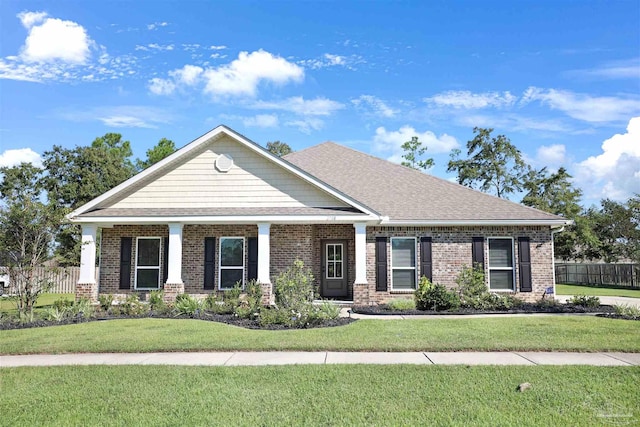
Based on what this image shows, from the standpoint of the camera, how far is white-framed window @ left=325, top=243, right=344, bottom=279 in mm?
16906

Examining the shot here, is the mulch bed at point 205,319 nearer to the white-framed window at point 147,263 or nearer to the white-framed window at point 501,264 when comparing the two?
the white-framed window at point 147,263

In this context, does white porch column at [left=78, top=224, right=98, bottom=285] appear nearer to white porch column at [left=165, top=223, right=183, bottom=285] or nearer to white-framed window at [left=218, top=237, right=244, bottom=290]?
white porch column at [left=165, top=223, right=183, bottom=285]

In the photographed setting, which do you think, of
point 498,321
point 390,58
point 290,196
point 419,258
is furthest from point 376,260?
point 390,58

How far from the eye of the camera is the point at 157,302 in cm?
1376

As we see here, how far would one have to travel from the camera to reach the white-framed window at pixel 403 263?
1564 cm

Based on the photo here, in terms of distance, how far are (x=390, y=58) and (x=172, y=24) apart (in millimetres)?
7127

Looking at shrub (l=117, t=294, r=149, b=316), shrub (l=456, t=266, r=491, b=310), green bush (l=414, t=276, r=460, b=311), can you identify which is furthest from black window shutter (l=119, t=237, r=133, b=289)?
shrub (l=456, t=266, r=491, b=310)

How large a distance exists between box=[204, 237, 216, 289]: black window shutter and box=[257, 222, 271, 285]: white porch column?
2072mm

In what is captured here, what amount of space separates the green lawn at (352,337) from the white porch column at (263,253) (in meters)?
3.56

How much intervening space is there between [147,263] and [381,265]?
27.0ft

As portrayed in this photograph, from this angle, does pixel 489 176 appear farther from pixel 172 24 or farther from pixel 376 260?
pixel 172 24

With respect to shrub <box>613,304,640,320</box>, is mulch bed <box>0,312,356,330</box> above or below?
below

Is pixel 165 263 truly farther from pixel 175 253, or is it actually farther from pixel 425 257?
pixel 425 257

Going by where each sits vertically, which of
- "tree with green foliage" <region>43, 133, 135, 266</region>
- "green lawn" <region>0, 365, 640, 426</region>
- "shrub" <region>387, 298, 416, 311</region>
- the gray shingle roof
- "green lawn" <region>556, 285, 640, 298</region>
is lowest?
"green lawn" <region>556, 285, 640, 298</region>
